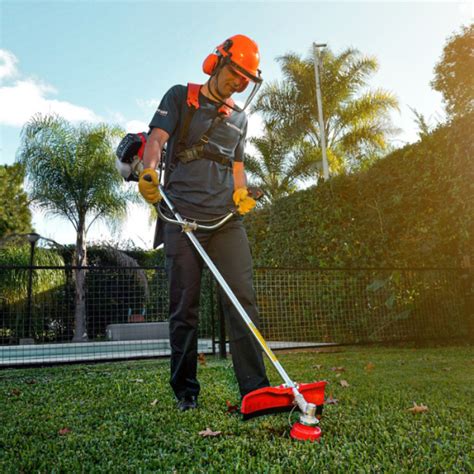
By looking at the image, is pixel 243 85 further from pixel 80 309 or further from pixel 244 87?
pixel 80 309

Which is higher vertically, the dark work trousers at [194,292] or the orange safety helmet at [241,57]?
the orange safety helmet at [241,57]

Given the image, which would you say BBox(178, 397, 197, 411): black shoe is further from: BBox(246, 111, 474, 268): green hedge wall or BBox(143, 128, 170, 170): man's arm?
BBox(246, 111, 474, 268): green hedge wall

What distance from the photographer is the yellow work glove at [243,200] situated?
2.47 m

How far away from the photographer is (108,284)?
220 inches

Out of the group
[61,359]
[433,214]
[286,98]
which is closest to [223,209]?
[61,359]

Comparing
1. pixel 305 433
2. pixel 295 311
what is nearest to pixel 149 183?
pixel 305 433

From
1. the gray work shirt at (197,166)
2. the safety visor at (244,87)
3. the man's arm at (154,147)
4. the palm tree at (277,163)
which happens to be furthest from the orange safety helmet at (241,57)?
the palm tree at (277,163)

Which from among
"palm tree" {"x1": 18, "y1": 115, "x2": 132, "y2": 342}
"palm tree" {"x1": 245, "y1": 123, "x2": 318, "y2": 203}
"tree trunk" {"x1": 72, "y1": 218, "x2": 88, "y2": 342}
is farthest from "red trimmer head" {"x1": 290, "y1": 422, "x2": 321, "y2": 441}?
"palm tree" {"x1": 245, "y1": 123, "x2": 318, "y2": 203}

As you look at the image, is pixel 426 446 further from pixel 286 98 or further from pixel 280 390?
pixel 286 98

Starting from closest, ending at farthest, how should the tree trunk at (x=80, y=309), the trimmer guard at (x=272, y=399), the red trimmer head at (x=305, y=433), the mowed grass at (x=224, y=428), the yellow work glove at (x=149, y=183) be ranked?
the mowed grass at (x=224, y=428)
the red trimmer head at (x=305, y=433)
the trimmer guard at (x=272, y=399)
the yellow work glove at (x=149, y=183)
the tree trunk at (x=80, y=309)

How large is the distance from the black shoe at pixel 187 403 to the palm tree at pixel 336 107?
48.1 ft

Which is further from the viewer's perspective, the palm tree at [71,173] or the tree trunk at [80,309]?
the palm tree at [71,173]

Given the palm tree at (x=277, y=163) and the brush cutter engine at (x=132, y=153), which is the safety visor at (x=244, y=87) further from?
the palm tree at (x=277, y=163)

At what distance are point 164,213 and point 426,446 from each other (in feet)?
5.58
